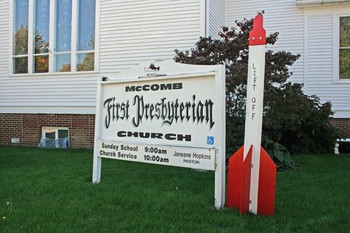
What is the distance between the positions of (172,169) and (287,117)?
2.58m

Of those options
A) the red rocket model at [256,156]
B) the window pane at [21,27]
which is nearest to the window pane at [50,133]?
the window pane at [21,27]

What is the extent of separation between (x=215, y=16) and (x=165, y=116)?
6470 mm

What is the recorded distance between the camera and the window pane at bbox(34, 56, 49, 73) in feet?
38.5

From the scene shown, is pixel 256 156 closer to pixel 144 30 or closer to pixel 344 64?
pixel 144 30

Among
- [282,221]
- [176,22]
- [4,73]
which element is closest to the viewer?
Result: [282,221]

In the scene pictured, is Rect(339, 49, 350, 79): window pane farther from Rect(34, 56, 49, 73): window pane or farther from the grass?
Rect(34, 56, 49, 73): window pane

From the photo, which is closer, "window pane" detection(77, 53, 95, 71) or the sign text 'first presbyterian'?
the sign text 'first presbyterian'

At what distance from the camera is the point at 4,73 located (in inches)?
481

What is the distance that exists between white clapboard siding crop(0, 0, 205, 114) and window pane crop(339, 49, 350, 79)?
14.5 feet

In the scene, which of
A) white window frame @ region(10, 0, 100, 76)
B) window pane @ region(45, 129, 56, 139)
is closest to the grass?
window pane @ region(45, 129, 56, 139)

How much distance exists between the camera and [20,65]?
12.1 meters

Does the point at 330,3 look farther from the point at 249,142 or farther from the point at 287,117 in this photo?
the point at 249,142

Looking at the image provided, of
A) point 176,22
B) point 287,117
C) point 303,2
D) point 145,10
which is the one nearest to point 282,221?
point 287,117

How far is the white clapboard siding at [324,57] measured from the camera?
11.0m
